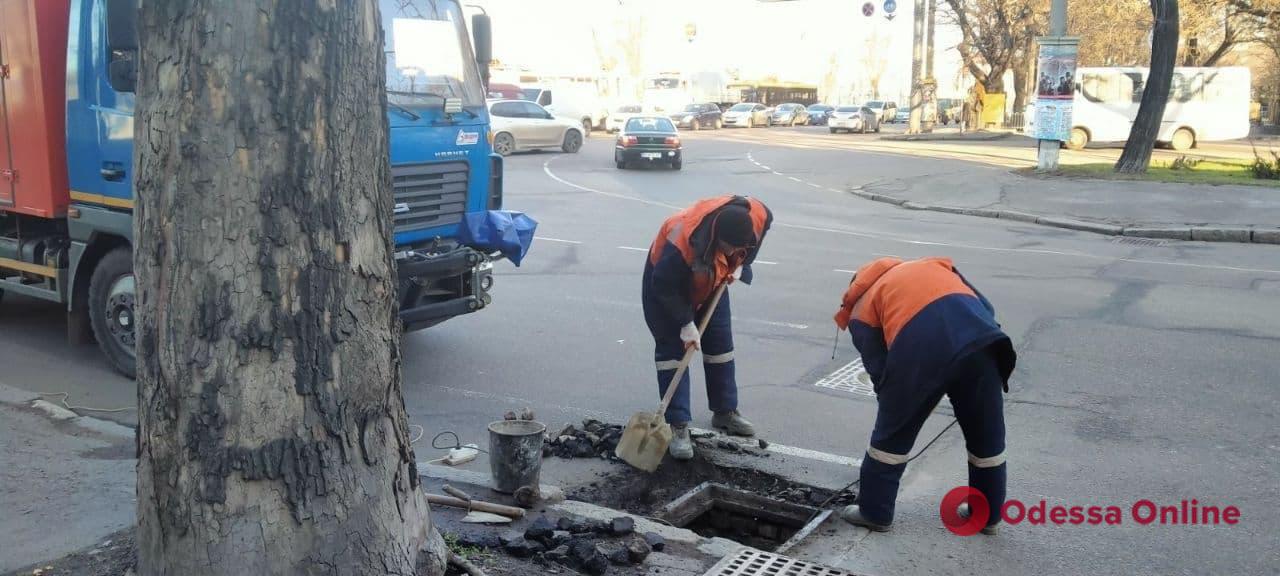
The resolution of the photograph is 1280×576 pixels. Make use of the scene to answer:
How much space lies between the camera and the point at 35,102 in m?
6.88

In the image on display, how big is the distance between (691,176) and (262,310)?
2183cm

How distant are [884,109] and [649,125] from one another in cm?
4666

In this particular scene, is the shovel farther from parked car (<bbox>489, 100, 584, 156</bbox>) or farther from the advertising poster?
parked car (<bbox>489, 100, 584, 156</bbox>)

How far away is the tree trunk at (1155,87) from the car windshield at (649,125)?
33.7ft

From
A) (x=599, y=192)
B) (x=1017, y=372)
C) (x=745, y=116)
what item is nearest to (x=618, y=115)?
(x=745, y=116)

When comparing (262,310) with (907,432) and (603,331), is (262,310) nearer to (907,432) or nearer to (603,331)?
(907,432)

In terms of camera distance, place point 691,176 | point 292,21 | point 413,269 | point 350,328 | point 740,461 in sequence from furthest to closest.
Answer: point 691,176 → point 413,269 → point 740,461 → point 350,328 → point 292,21

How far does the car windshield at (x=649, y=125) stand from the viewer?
25.9m

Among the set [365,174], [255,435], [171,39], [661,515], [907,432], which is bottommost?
[661,515]

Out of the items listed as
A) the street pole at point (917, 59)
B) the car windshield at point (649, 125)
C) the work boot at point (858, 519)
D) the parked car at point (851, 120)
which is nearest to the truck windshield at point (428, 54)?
the work boot at point (858, 519)

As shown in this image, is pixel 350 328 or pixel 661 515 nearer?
pixel 350 328

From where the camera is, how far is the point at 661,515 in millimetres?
4906

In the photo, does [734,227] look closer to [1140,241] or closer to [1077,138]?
[1140,241]

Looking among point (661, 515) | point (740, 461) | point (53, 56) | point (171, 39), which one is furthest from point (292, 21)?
point (53, 56)
